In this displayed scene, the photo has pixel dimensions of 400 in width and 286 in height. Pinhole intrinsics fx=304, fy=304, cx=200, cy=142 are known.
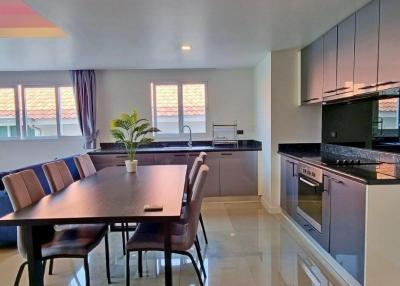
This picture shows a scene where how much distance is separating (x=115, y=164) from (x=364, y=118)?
3614mm

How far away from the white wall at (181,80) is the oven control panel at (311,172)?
223 cm

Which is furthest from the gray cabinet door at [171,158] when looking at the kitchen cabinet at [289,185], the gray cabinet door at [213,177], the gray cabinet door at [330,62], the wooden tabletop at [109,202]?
the gray cabinet door at [330,62]

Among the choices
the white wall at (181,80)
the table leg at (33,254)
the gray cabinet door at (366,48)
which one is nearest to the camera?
the table leg at (33,254)

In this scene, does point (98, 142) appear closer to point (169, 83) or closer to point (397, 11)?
point (169, 83)

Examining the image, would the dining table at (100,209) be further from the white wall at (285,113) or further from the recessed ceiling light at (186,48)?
the white wall at (285,113)

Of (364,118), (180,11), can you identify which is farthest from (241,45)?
(364,118)

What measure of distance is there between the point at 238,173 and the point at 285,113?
1284 millimetres

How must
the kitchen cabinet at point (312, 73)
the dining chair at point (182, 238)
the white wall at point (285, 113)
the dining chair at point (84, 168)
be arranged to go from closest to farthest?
1. the dining chair at point (182, 238)
2. the dining chair at point (84, 168)
3. the kitchen cabinet at point (312, 73)
4. the white wall at point (285, 113)

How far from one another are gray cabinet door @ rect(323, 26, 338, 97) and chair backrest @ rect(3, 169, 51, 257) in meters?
3.01

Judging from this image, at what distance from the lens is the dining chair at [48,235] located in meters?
2.07

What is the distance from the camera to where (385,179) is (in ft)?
6.88

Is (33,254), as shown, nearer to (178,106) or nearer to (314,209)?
(314,209)

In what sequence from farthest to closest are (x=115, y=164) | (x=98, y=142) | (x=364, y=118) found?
(x=98, y=142) → (x=115, y=164) → (x=364, y=118)

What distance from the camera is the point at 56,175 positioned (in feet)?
9.20
